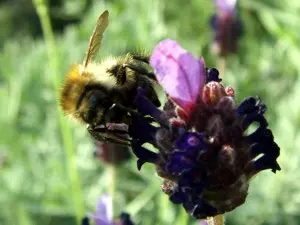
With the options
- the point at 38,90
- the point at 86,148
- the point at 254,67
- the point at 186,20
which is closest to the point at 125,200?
the point at 86,148

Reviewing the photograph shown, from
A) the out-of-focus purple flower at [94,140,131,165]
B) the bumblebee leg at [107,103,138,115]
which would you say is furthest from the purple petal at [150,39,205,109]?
the out-of-focus purple flower at [94,140,131,165]

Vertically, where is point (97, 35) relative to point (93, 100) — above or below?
above

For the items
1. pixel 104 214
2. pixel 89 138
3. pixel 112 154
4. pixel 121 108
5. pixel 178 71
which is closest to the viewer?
pixel 178 71

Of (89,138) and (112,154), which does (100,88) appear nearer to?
(112,154)

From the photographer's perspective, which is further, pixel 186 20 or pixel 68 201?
pixel 186 20

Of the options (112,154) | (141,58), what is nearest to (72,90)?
(141,58)

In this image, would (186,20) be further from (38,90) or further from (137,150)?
(137,150)

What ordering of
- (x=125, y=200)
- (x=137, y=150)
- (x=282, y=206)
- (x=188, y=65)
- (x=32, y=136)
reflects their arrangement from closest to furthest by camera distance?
(x=188, y=65) < (x=137, y=150) < (x=282, y=206) < (x=125, y=200) < (x=32, y=136)
